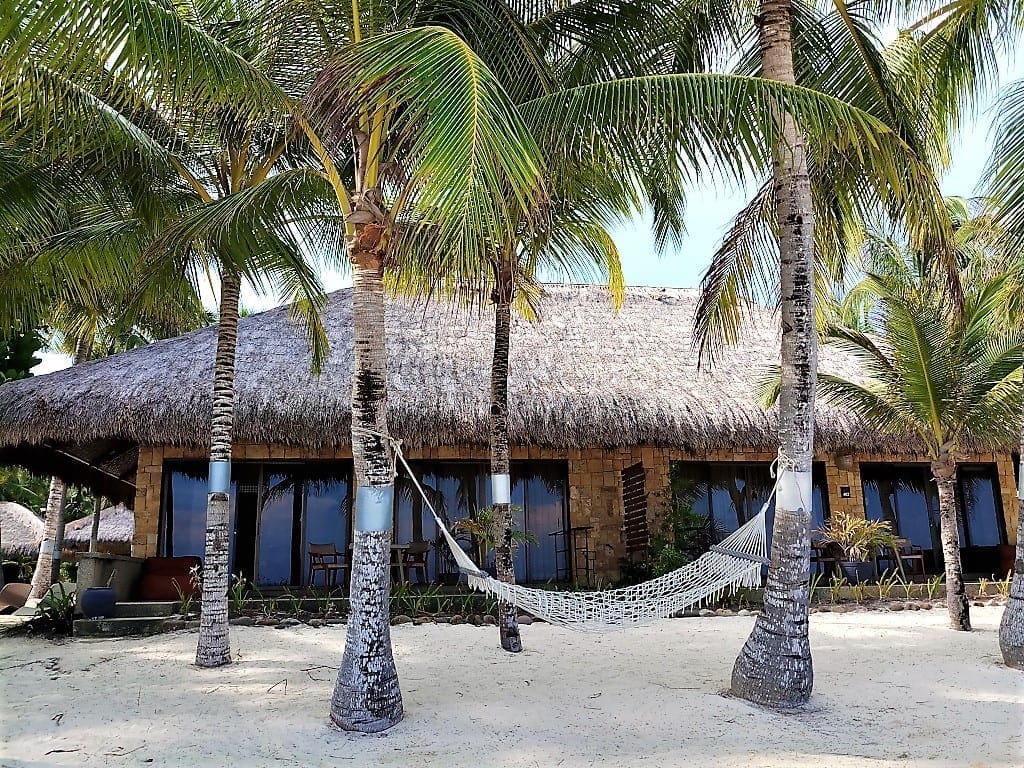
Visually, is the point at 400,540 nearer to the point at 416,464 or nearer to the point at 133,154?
the point at 416,464

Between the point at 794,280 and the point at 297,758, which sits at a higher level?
the point at 794,280

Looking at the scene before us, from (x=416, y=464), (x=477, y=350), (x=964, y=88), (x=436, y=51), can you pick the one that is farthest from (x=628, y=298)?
(x=436, y=51)

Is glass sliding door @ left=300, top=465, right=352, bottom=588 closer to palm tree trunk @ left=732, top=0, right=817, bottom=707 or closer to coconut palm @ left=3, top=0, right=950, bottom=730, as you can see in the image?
coconut palm @ left=3, top=0, right=950, bottom=730

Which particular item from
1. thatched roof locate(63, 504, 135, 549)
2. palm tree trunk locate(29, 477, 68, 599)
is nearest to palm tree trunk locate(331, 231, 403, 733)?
palm tree trunk locate(29, 477, 68, 599)

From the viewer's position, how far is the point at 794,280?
4.08 m

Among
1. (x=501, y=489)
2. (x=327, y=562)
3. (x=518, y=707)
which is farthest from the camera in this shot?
(x=327, y=562)

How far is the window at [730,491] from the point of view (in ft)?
30.0

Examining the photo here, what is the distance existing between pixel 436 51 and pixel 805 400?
95.2 inches

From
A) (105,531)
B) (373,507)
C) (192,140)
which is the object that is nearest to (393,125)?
(373,507)

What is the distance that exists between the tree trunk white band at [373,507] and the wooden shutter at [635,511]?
4483mm

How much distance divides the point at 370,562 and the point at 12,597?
6082mm

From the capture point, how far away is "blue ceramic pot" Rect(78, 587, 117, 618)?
614cm

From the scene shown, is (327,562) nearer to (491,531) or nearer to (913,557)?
(491,531)

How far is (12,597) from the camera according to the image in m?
7.81
